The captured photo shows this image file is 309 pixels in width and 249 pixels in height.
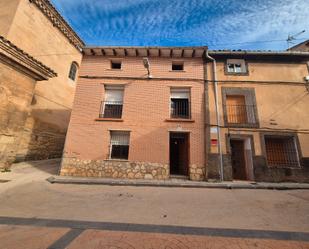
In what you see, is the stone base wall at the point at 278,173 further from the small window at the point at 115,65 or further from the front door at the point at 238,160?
the small window at the point at 115,65

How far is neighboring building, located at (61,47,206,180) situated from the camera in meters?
8.10

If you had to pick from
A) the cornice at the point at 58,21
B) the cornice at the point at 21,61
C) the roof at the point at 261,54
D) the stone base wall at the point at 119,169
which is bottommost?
the stone base wall at the point at 119,169

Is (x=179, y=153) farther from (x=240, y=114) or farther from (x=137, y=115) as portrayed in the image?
(x=240, y=114)

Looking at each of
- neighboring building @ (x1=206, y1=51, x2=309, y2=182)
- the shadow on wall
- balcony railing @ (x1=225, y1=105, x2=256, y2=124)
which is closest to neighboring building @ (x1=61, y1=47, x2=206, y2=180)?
neighboring building @ (x1=206, y1=51, x2=309, y2=182)

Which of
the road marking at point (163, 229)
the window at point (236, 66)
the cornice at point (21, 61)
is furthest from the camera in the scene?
the window at point (236, 66)

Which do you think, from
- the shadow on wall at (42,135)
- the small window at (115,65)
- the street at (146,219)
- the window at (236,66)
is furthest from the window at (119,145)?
the window at (236,66)

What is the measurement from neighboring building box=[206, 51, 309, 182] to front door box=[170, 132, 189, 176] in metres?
1.37

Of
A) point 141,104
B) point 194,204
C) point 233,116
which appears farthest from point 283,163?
point 141,104

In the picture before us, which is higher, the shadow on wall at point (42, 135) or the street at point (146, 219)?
the shadow on wall at point (42, 135)

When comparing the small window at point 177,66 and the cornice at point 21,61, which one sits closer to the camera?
the cornice at point 21,61

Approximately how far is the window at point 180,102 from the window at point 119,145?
311 centimetres

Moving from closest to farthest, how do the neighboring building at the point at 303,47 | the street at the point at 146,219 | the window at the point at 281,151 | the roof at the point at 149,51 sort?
the street at the point at 146,219 < the window at the point at 281,151 < the roof at the point at 149,51 < the neighboring building at the point at 303,47

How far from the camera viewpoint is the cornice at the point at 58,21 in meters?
10.7

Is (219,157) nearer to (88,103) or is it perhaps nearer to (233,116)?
(233,116)
